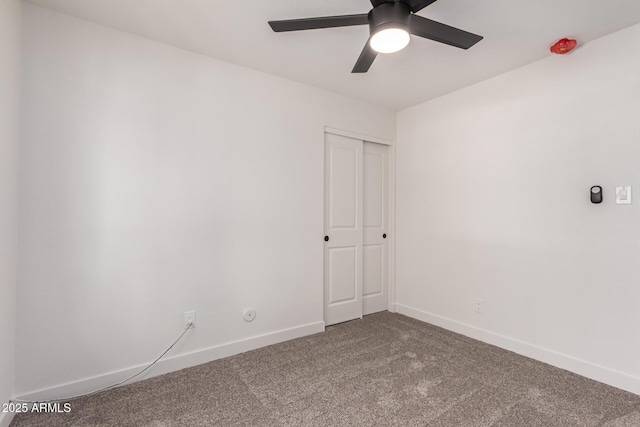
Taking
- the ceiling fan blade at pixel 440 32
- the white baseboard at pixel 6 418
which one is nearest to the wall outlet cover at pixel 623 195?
the ceiling fan blade at pixel 440 32

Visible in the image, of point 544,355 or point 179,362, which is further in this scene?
point 544,355

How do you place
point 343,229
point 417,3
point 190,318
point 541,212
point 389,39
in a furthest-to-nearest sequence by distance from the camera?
point 343,229 < point 541,212 < point 190,318 < point 389,39 < point 417,3

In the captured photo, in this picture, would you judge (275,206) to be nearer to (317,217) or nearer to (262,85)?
(317,217)

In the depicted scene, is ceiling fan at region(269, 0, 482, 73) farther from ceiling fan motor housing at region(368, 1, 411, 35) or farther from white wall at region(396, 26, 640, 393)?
white wall at region(396, 26, 640, 393)

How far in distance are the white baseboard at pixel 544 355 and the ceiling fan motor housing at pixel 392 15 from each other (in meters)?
2.60

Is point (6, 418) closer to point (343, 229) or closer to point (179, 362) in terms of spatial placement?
point (179, 362)

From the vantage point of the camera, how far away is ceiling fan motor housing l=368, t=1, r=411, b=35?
142cm

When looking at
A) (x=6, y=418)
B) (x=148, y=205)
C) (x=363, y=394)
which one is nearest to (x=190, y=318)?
(x=148, y=205)

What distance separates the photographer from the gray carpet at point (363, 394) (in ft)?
5.50

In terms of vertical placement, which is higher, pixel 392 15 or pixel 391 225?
pixel 392 15

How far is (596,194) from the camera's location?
2.11 metres

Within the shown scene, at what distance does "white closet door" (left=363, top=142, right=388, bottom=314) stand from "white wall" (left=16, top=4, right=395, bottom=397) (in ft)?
2.75

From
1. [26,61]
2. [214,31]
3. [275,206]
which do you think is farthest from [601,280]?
[26,61]

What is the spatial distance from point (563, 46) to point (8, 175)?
3.63 m
